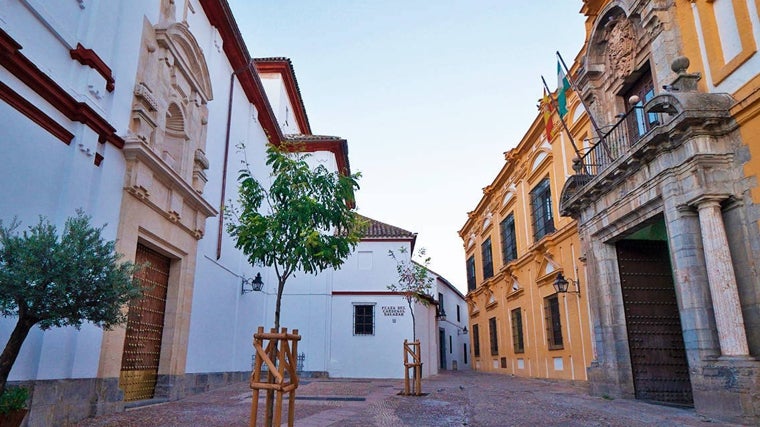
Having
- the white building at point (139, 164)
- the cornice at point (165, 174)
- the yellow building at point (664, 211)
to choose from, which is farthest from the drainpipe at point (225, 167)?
the yellow building at point (664, 211)

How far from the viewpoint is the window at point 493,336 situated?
21359 millimetres

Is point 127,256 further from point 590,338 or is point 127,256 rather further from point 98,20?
point 590,338

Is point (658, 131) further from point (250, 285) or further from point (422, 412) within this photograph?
point (250, 285)

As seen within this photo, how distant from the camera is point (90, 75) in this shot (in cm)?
616

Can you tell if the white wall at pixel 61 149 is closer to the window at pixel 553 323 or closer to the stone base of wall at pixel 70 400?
the stone base of wall at pixel 70 400

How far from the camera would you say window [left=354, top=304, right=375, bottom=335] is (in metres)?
17.1

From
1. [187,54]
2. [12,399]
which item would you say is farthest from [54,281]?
[187,54]

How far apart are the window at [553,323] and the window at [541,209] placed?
82.9 inches

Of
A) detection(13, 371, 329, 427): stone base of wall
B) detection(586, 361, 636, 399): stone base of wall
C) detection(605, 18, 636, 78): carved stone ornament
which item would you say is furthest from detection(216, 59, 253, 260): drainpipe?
detection(605, 18, 636, 78): carved stone ornament

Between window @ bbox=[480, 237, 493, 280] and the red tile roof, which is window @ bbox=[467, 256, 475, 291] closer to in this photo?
window @ bbox=[480, 237, 493, 280]

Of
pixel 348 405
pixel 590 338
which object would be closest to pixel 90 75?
pixel 348 405

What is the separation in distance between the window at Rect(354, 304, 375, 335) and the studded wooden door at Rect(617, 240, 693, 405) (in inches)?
384

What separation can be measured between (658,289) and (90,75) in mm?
10109

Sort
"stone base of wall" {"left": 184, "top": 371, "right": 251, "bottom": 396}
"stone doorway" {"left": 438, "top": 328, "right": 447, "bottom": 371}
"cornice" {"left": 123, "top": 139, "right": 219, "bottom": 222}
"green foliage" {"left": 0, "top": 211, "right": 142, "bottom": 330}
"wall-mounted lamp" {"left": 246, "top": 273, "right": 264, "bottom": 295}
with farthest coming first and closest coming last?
"stone doorway" {"left": 438, "top": 328, "right": 447, "bottom": 371}
"wall-mounted lamp" {"left": 246, "top": 273, "right": 264, "bottom": 295}
"stone base of wall" {"left": 184, "top": 371, "right": 251, "bottom": 396}
"cornice" {"left": 123, "top": 139, "right": 219, "bottom": 222}
"green foliage" {"left": 0, "top": 211, "right": 142, "bottom": 330}
